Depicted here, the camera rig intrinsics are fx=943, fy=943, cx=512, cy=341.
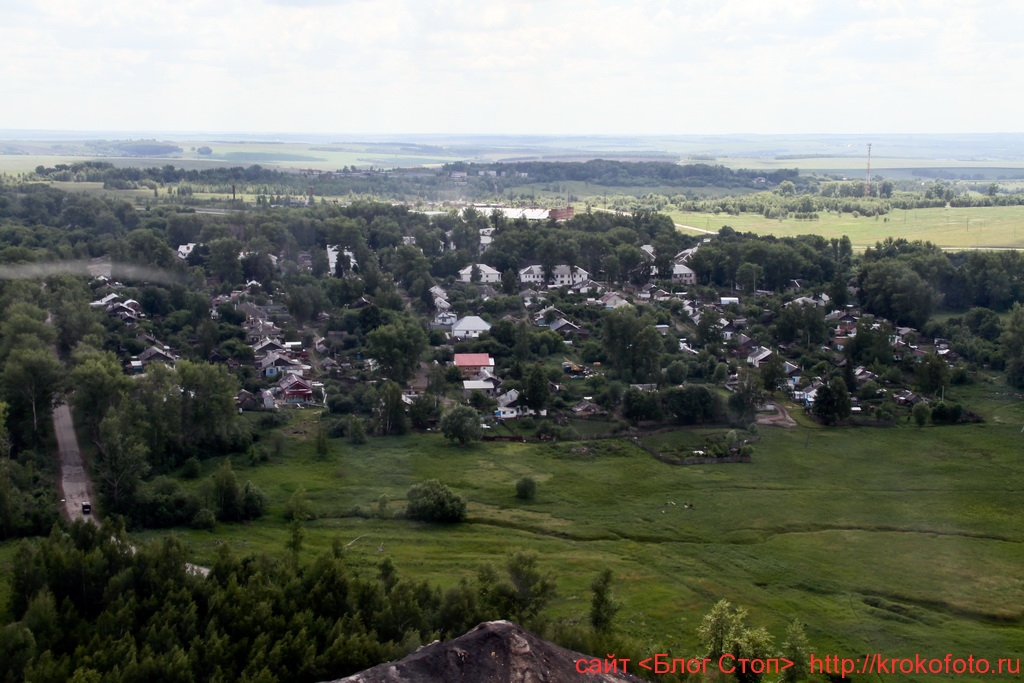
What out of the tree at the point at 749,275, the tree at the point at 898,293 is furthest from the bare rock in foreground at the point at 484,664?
the tree at the point at 749,275

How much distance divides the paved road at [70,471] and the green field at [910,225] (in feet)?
118

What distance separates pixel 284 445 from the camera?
21.0m

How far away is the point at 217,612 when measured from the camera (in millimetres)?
11797

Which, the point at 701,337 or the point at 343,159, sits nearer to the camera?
the point at 701,337

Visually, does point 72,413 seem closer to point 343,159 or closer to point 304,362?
point 304,362

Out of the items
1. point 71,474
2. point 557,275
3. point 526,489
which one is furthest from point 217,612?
point 557,275

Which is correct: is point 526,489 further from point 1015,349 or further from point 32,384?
point 1015,349

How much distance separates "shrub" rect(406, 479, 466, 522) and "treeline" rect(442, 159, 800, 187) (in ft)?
198

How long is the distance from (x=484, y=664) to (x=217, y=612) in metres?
4.61

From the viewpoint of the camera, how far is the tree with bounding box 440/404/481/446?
21.2 metres

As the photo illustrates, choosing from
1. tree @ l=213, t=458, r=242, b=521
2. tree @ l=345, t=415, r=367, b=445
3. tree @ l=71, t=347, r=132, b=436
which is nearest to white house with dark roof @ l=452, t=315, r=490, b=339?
tree @ l=345, t=415, r=367, b=445

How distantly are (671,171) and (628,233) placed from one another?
1641 inches

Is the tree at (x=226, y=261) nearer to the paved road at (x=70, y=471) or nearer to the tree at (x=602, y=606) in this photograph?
the paved road at (x=70, y=471)

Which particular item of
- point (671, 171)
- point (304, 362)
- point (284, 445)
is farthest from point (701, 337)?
point (671, 171)
